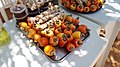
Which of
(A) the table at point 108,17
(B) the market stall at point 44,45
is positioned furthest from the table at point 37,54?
(A) the table at point 108,17

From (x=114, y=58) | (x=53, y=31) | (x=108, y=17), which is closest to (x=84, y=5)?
(x=108, y=17)

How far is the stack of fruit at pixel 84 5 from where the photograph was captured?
1047 millimetres

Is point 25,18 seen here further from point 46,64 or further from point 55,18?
point 46,64

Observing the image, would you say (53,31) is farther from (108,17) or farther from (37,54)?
(108,17)

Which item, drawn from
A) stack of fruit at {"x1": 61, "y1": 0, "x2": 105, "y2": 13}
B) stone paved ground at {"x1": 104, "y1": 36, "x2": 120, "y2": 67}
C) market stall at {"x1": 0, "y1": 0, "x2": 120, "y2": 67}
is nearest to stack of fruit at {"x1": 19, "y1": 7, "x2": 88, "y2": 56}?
market stall at {"x1": 0, "y1": 0, "x2": 120, "y2": 67}

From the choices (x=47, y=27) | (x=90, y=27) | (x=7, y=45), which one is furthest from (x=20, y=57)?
(x=90, y=27)

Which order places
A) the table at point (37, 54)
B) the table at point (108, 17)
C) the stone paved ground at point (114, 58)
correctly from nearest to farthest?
the table at point (37, 54)
the table at point (108, 17)
the stone paved ground at point (114, 58)

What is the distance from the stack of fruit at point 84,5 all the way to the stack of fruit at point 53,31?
0.52ft

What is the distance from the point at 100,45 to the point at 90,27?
17 cm

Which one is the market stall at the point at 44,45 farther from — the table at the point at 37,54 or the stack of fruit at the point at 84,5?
the stack of fruit at the point at 84,5

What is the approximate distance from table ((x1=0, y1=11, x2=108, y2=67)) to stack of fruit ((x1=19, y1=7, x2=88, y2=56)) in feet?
0.15

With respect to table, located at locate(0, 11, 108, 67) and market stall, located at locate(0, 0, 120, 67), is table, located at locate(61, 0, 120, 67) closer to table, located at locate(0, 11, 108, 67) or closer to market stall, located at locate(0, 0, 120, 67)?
market stall, located at locate(0, 0, 120, 67)

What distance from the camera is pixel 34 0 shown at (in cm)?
95

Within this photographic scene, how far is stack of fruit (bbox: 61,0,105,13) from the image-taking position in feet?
3.43
